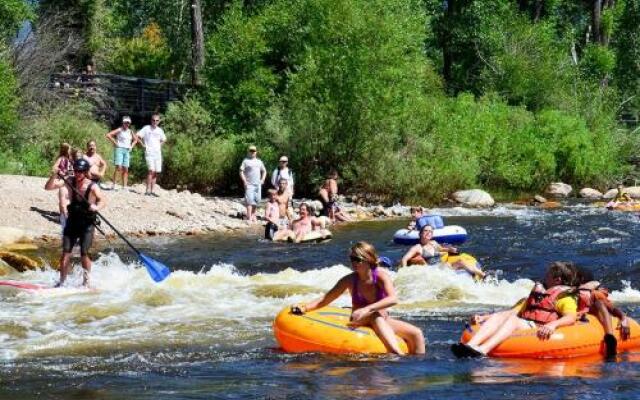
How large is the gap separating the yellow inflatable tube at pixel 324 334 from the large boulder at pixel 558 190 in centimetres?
2257

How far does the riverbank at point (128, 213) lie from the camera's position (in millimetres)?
18562

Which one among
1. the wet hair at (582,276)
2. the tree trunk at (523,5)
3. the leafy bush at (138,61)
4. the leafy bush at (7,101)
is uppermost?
the tree trunk at (523,5)

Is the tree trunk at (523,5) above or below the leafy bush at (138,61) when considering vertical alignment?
above

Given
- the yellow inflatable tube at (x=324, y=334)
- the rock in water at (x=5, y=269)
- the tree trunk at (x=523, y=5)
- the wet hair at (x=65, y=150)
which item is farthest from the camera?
the tree trunk at (x=523, y=5)

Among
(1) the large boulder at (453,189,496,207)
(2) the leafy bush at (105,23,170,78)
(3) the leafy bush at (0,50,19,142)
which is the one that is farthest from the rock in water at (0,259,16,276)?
(2) the leafy bush at (105,23,170,78)

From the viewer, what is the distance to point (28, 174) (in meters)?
23.2

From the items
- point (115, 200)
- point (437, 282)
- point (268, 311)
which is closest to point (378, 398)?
point (268, 311)

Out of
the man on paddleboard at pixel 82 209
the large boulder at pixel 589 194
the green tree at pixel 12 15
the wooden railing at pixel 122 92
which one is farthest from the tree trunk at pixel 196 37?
the man on paddleboard at pixel 82 209

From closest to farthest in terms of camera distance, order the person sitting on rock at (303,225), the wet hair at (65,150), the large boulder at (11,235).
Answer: the wet hair at (65,150) < the large boulder at (11,235) < the person sitting on rock at (303,225)

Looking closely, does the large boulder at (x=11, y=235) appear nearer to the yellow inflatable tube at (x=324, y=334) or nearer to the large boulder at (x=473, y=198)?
the yellow inflatable tube at (x=324, y=334)

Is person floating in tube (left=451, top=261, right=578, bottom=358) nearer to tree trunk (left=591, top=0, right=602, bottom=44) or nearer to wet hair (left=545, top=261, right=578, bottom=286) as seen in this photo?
wet hair (left=545, top=261, right=578, bottom=286)

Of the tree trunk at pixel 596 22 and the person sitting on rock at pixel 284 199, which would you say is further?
the tree trunk at pixel 596 22

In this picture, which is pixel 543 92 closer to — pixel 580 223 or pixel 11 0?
pixel 580 223

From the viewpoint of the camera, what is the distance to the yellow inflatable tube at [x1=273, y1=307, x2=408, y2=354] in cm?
917
